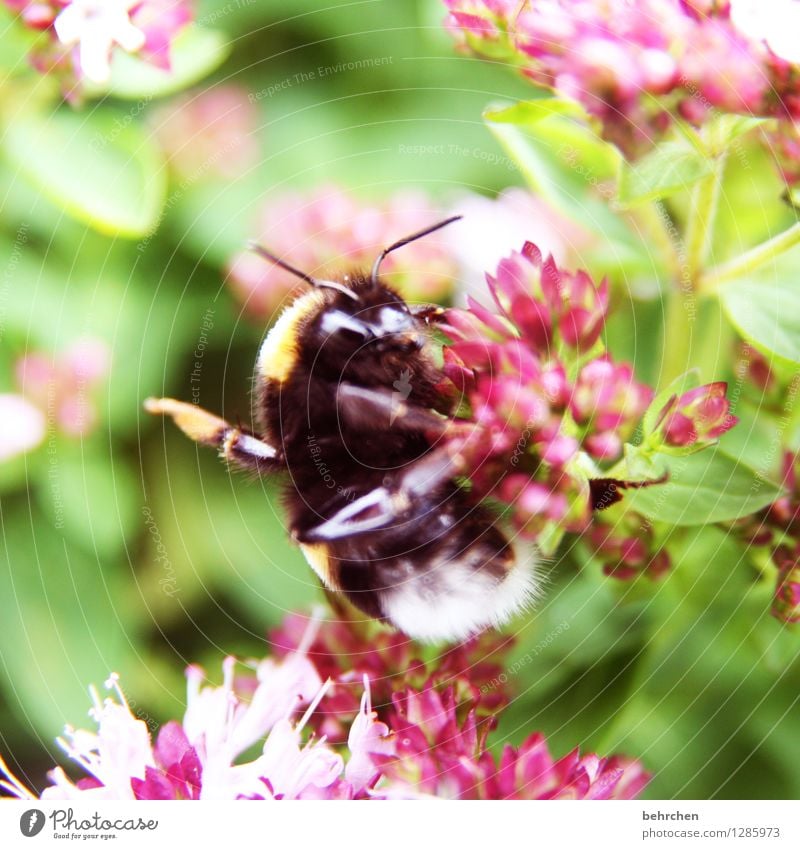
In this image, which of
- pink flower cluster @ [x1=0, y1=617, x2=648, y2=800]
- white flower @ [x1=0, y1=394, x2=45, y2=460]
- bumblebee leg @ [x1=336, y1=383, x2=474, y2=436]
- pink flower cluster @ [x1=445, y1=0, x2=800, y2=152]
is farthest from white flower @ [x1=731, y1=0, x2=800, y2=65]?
white flower @ [x1=0, y1=394, x2=45, y2=460]

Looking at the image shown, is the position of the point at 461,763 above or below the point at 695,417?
below

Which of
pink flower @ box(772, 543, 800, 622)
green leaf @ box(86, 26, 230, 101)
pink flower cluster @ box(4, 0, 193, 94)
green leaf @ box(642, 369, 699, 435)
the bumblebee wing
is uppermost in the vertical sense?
pink flower cluster @ box(4, 0, 193, 94)

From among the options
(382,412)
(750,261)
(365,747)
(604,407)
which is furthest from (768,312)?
(365,747)

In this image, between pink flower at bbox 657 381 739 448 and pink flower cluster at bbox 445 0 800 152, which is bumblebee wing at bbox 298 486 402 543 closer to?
pink flower at bbox 657 381 739 448

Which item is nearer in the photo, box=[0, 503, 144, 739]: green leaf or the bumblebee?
the bumblebee

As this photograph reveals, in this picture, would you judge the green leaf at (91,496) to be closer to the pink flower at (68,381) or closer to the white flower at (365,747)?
the pink flower at (68,381)

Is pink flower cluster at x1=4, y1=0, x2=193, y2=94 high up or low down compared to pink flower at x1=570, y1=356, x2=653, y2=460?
up

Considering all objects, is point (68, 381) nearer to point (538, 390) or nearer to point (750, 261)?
point (538, 390)
